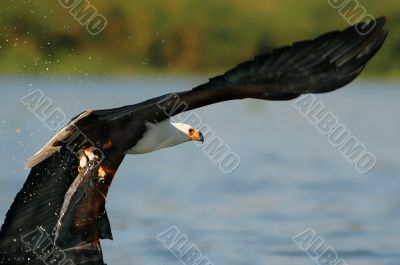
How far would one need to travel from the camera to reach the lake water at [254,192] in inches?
535

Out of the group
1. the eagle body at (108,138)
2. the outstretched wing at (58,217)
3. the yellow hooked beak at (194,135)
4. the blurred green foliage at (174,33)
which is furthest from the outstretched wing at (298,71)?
the blurred green foliage at (174,33)

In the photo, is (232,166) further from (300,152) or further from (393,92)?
(393,92)

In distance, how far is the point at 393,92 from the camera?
4159cm

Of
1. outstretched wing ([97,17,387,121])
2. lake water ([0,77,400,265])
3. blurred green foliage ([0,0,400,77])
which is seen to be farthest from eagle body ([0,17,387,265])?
blurred green foliage ([0,0,400,77])

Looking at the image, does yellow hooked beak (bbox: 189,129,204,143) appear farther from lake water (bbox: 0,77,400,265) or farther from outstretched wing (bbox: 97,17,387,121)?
lake water (bbox: 0,77,400,265)

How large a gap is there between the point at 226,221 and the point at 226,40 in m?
35.5

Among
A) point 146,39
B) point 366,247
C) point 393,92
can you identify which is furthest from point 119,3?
point 366,247

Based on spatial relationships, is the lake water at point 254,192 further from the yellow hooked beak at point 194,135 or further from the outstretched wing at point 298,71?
the outstretched wing at point 298,71

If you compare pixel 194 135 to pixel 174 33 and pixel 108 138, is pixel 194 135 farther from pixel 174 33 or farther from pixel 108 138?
pixel 174 33

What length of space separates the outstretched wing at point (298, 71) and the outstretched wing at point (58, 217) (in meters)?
1.57

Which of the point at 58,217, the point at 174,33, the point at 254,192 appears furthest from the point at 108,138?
the point at 174,33

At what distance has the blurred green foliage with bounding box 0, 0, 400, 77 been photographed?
4788 cm

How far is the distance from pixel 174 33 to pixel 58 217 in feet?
138

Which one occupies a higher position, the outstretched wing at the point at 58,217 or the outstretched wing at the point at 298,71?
the outstretched wing at the point at 298,71
